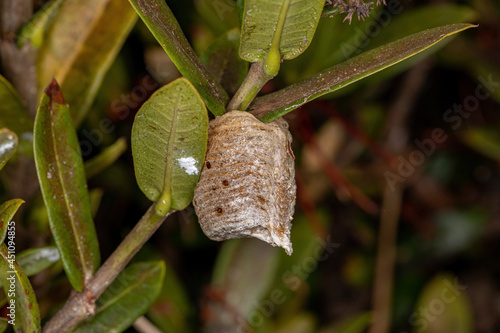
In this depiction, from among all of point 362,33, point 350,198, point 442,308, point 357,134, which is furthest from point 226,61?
point 442,308

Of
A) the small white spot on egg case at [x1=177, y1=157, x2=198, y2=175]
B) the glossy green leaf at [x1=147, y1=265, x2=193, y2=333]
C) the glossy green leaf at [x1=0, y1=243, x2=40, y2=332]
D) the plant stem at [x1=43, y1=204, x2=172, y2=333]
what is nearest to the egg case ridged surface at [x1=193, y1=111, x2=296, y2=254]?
the small white spot on egg case at [x1=177, y1=157, x2=198, y2=175]

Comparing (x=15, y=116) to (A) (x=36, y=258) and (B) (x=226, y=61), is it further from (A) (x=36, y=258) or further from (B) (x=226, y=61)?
(B) (x=226, y=61)

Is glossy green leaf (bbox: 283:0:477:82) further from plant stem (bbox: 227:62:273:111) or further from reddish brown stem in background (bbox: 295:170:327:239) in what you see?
plant stem (bbox: 227:62:273:111)

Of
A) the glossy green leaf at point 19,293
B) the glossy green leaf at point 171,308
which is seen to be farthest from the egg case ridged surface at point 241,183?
the glossy green leaf at point 171,308

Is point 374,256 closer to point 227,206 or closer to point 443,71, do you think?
point 443,71

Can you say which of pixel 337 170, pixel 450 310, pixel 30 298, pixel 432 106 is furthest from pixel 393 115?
pixel 30 298
